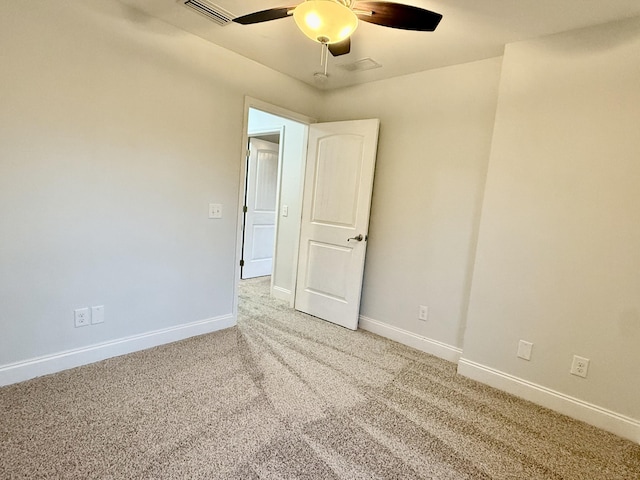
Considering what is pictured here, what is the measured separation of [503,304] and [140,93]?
9.65 feet

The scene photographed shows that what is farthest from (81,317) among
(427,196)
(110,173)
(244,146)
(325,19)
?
(427,196)

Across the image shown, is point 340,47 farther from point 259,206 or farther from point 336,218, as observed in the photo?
point 259,206

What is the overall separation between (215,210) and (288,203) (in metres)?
1.25

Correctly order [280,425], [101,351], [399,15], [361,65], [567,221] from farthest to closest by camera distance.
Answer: [361,65], [101,351], [567,221], [280,425], [399,15]

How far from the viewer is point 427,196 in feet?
8.98

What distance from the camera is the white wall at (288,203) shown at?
3.72m

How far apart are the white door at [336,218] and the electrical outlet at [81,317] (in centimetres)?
194

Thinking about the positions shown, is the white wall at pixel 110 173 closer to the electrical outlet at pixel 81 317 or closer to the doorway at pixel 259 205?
the electrical outlet at pixel 81 317

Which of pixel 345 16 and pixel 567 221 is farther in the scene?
pixel 567 221

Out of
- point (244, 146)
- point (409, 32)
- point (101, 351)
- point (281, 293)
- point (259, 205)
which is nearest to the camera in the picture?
point (409, 32)

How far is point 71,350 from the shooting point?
6.96ft

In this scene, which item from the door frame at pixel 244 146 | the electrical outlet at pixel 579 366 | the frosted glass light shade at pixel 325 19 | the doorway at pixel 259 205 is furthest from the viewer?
the doorway at pixel 259 205

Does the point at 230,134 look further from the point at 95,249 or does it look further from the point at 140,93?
the point at 95,249

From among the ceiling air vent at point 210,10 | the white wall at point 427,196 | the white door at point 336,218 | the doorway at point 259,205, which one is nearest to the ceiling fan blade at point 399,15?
the ceiling air vent at point 210,10
